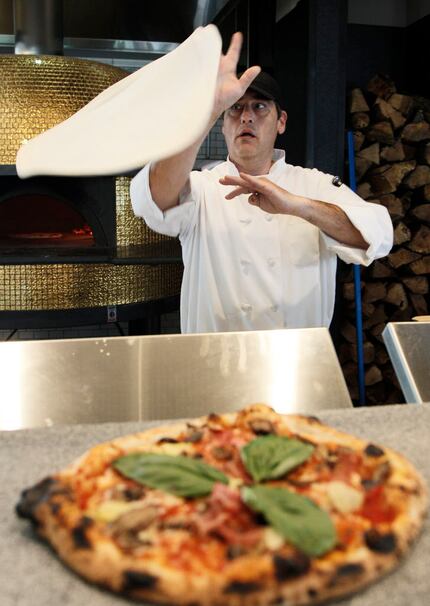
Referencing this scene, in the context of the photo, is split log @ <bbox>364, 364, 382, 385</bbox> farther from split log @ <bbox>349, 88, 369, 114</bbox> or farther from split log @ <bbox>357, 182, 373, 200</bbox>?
split log @ <bbox>349, 88, 369, 114</bbox>

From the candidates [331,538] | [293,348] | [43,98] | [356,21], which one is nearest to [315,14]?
[356,21]

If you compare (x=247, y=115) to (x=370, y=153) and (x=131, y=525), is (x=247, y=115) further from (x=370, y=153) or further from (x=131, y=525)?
(x=131, y=525)

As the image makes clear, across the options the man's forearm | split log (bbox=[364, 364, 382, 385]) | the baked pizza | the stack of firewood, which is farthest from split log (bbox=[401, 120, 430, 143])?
the baked pizza

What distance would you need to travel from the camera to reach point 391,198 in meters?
3.61

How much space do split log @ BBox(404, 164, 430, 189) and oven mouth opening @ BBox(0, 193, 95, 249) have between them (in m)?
1.63

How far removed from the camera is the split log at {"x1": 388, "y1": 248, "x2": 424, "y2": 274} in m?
3.66

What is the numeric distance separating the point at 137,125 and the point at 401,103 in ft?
10.4

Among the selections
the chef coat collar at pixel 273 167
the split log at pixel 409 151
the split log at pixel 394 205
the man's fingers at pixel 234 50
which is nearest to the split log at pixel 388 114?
the split log at pixel 409 151

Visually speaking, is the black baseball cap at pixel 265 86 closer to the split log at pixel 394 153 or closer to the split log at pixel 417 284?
the split log at pixel 394 153

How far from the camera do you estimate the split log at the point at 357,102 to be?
3.59 m

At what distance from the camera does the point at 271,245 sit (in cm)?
233

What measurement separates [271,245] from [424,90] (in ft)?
6.18

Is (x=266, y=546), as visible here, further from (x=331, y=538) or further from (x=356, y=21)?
(x=356, y=21)

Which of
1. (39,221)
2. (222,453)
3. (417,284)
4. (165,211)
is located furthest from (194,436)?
(417,284)
